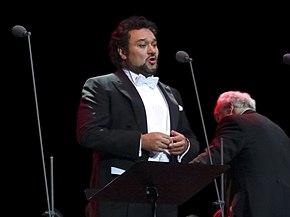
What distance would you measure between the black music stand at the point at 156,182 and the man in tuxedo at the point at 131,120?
8.7 inches

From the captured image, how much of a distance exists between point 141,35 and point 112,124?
0.50 meters

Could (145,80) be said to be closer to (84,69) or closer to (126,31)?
(126,31)

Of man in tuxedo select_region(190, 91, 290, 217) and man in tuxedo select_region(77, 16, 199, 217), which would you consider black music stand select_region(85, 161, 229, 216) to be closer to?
man in tuxedo select_region(77, 16, 199, 217)

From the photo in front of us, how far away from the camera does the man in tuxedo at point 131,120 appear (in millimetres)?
3410

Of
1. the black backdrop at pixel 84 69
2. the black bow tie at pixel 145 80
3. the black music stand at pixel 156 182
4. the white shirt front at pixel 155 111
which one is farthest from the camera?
the black backdrop at pixel 84 69

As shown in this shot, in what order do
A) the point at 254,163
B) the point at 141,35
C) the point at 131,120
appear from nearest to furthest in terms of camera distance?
the point at 131,120 < the point at 141,35 < the point at 254,163

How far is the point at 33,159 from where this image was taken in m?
5.52

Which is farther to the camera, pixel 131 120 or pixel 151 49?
pixel 151 49

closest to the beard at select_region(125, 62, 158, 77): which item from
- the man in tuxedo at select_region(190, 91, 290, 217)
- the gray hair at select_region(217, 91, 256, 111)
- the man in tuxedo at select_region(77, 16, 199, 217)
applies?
the man in tuxedo at select_region(77, 16, 199, 217)

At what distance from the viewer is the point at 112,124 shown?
11.7 feet

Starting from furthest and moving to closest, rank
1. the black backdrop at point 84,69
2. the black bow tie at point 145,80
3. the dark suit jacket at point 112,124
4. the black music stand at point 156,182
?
1. the black backdrop at point 84,69
2. the black bow tie at point 145,80
3. the dark suit jacket at point 112,124
4. the black music stand at point 156,182

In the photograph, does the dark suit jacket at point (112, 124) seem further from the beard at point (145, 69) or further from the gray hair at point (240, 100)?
the gray hair at point (240, 100)

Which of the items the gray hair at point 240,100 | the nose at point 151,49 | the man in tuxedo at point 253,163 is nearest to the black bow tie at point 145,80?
the nose at point 151,49

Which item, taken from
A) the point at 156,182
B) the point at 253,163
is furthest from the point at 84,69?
the point at 156,182
